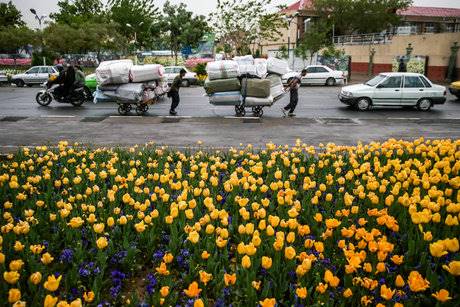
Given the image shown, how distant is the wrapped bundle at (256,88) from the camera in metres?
13.3

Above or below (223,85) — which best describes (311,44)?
above

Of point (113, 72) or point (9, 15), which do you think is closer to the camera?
point (113, 72)

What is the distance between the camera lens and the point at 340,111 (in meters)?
16.3

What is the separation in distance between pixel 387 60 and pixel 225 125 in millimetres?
32307

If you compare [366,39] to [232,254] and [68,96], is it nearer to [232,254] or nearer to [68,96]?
[68,96]

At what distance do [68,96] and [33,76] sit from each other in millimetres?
15132

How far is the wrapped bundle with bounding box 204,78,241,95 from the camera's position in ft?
44.2

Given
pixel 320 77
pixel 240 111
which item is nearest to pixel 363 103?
pixel 240 111

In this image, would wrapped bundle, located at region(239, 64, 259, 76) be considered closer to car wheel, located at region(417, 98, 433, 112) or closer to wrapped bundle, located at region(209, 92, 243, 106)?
wrapped bundle, located at region(209, 92, 243, 106)

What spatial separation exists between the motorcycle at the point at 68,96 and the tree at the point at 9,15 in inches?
2303

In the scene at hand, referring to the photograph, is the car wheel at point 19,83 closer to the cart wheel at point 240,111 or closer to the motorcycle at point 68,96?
the motorcycle at point 68,96

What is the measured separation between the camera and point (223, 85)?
1355 centimetres

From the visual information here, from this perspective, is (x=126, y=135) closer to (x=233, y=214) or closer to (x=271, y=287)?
(x=233, y=214)

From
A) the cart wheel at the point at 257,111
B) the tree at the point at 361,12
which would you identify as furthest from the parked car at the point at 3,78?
the tree at the point at 361,12
